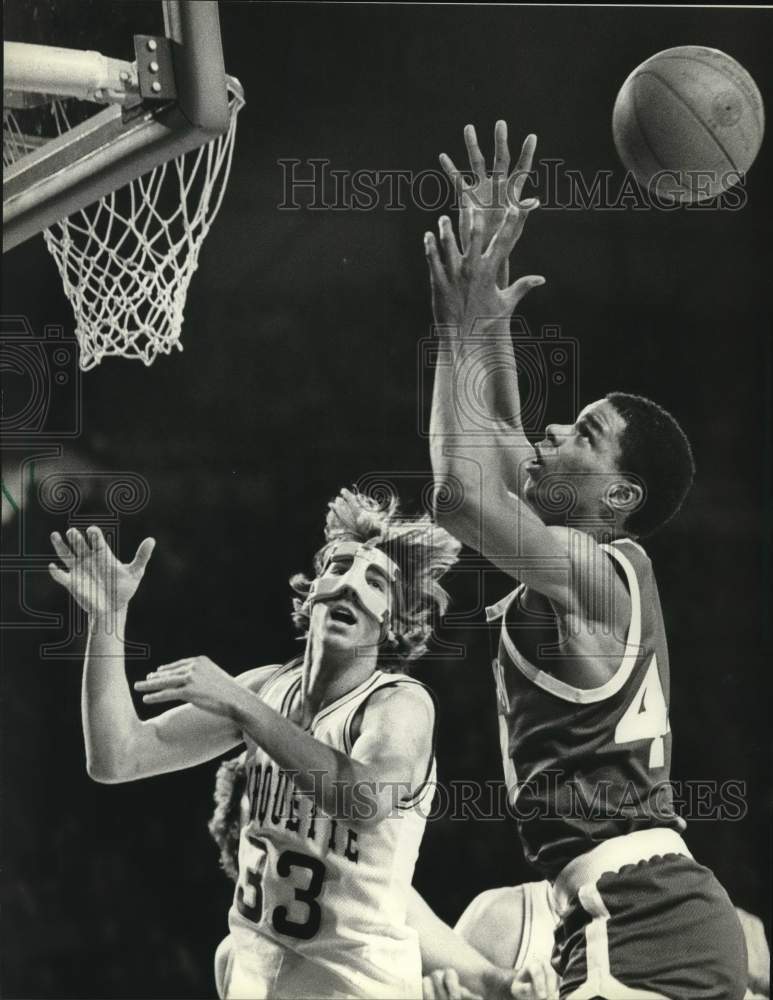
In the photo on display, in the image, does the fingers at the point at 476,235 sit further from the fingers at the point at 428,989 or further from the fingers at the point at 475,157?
the fingers at the point at 428,989

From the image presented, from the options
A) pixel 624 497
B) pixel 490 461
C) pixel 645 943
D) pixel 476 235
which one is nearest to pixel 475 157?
pixel 476 235

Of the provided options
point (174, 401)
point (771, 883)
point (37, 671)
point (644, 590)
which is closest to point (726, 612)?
point (644, 590)

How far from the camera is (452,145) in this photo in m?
2.59

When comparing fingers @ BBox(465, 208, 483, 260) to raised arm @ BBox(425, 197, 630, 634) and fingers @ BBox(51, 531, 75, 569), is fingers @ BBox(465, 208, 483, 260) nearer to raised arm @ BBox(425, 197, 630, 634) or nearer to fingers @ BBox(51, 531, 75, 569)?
raised arm @ BBox(425, 197, 630, 634)

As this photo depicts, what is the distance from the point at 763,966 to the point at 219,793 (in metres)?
1.15

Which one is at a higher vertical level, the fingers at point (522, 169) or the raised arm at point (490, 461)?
the fingers at point (522, 169)

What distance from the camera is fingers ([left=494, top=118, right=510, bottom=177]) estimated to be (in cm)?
257

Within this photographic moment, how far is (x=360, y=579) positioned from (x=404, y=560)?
95 mm

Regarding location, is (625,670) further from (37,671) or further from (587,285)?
(37,671)

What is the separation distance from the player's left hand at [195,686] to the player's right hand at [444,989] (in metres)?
0.65

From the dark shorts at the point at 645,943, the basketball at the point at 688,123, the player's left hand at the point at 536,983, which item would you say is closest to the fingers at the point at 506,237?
the basketball at the point at 688,123

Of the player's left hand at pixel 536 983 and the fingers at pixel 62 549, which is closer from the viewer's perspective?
the player's left hand at pixel 536 983

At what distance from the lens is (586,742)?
252 centimetres

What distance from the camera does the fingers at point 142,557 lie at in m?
2.60
